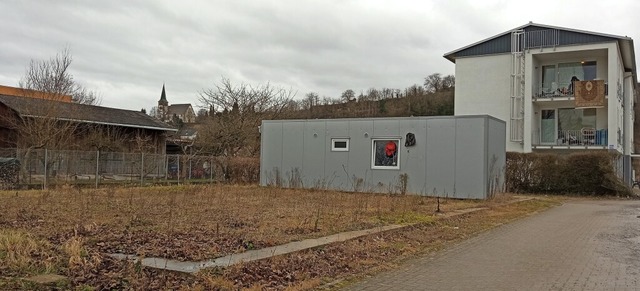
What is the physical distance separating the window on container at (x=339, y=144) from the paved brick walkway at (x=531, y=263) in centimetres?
A: 1084

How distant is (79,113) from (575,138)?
32.5 m

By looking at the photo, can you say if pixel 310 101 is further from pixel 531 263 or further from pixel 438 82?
pixel 531 263

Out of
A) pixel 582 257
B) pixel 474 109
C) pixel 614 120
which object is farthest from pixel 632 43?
pixel 582 257

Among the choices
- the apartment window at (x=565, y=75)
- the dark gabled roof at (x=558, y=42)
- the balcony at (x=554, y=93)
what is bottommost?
the balcony at (x=554, y=93)

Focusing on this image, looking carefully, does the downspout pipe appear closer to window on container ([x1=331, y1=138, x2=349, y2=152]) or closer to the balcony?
the balcony

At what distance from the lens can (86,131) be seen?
34.4 meters

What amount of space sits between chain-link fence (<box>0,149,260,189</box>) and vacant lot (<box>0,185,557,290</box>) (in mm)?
6823

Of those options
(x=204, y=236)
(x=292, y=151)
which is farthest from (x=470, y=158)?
(x=204, y=236)

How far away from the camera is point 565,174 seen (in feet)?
88.0

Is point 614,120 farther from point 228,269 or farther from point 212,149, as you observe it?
point 228,269

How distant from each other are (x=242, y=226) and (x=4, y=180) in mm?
15551

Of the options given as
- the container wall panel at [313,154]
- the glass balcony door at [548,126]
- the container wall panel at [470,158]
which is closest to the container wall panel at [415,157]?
the container wall panel at [470,158]

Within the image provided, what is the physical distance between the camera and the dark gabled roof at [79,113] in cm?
2772

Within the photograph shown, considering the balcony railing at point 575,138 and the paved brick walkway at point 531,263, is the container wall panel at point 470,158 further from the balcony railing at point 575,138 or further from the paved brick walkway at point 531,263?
the balcony railing at point 575,138
